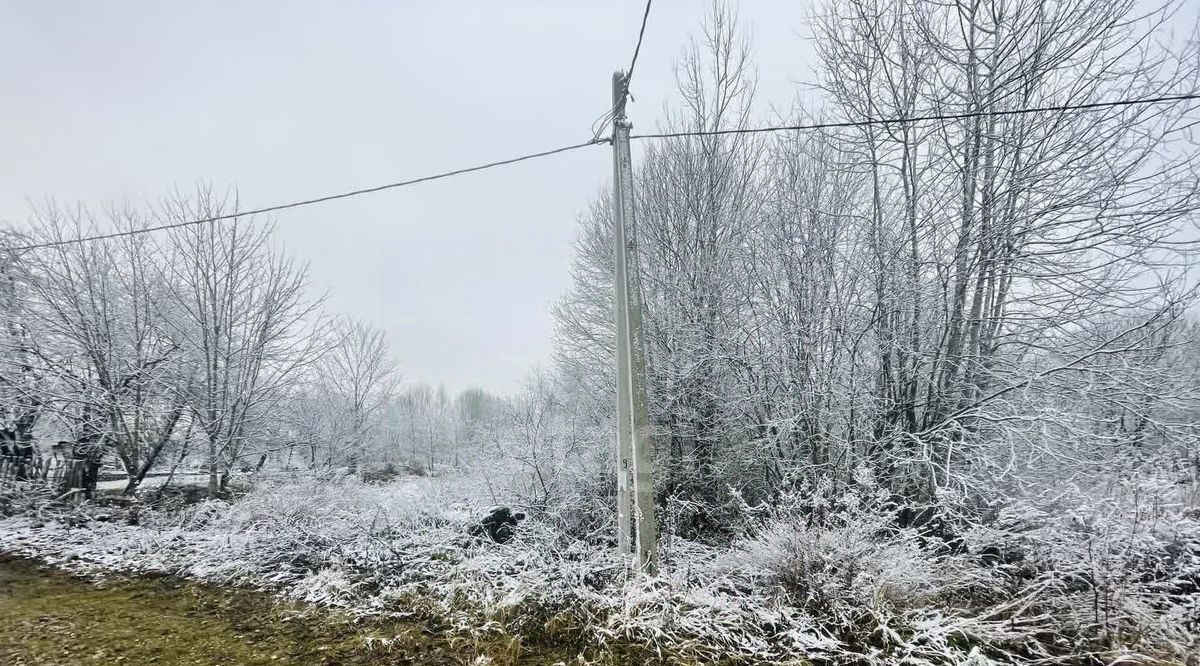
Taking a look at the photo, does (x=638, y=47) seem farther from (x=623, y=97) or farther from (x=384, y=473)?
(x=384, y=473)

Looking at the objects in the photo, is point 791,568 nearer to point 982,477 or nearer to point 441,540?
point 982,477

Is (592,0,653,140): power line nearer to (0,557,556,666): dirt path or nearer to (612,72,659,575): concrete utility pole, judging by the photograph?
(612,72,659,575): concrete utility pole

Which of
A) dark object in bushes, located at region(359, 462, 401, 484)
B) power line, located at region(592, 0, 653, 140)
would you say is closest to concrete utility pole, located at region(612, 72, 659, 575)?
power line, located at region(592, 0, 653, 140)

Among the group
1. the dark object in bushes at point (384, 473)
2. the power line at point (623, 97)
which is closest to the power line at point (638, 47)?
the power line at point (623, 97)

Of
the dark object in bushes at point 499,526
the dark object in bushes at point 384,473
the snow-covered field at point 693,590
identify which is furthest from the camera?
the dark object in bushes at point 384,473

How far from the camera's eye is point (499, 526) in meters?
7.00

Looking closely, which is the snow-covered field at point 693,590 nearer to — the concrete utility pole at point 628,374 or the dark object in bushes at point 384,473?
the concrete utility pole at point 628,374

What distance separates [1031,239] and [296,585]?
9.24m

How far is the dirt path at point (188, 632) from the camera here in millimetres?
3736

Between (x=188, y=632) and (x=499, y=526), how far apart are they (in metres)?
3.50

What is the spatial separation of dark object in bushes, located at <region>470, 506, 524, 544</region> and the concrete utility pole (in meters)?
2.54

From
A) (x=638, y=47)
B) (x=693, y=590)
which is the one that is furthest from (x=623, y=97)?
(x=693, y=590)

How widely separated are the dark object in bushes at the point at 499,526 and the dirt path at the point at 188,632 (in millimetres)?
2397

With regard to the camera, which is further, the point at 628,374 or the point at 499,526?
the point at 499,526
